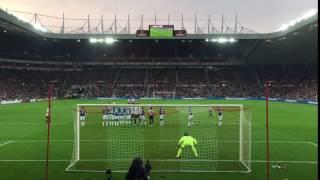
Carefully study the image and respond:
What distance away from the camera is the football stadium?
17.6 meters

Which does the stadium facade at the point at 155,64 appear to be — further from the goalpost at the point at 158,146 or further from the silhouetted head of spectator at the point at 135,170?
the silhouetted head of spectator at the point at 135,170

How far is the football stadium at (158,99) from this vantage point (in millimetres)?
17578

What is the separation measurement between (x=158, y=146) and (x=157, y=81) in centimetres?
7499

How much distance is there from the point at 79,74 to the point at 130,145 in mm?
80939

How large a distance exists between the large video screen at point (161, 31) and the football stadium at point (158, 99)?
20cm

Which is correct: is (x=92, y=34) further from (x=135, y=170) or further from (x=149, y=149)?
(x=135, y=170)

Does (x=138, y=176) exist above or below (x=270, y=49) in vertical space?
below

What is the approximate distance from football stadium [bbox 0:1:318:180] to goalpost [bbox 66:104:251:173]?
71 millimetres

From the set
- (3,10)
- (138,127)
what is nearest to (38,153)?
(138,127)

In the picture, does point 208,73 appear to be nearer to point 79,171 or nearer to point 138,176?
point 79,171

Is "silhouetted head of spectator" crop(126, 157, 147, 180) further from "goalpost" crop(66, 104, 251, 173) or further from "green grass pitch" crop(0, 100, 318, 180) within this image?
"goalpost" crop(66, 104, 251, 173)

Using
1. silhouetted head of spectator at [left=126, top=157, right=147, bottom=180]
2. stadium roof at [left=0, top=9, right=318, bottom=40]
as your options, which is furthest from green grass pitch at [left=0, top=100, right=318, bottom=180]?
stadium roof at [left=0, top=9, right=318, bottom=40]

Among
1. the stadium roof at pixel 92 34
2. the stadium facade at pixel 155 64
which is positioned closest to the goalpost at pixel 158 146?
the stadium roof at pixel 92 34

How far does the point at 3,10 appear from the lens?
57.1 metres
